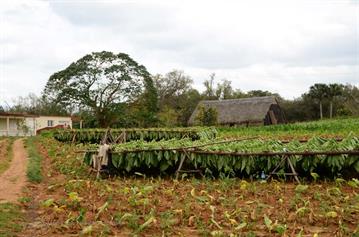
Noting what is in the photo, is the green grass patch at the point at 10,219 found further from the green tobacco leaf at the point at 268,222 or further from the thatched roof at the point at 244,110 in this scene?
the thatched roof at the point at 244,110

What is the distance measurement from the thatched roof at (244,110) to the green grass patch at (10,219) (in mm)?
40224

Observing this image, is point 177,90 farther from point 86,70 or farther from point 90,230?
point 90,230

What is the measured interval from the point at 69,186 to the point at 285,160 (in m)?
5.19

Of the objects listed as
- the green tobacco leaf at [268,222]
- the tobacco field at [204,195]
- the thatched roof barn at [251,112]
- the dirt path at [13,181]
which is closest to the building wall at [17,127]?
the thatched roof barn at [251,112]

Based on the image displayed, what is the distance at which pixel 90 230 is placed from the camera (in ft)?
21.1

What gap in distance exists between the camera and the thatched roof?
48.4m

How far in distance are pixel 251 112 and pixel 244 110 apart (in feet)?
2.84

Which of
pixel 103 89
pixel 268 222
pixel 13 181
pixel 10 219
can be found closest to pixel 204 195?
pixel 268 222

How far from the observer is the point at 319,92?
186 ft

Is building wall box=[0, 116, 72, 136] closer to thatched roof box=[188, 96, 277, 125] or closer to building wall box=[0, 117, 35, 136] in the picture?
building wall box=[0, 117, 35, 136]

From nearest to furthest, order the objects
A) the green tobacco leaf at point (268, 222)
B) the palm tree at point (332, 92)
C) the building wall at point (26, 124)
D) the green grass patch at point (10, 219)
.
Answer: the green tobacco leaf at point (268, 222), the green grass patch at point (10, 219), the building wall at point (26, 124), the palm tree at point (332, 92)

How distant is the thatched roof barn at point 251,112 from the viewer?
4831 cm

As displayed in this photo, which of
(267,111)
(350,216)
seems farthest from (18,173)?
(267,111)

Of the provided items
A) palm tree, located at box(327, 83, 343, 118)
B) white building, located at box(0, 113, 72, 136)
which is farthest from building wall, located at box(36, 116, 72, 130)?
palm tree, located at box(327, 83, 343, 118)
